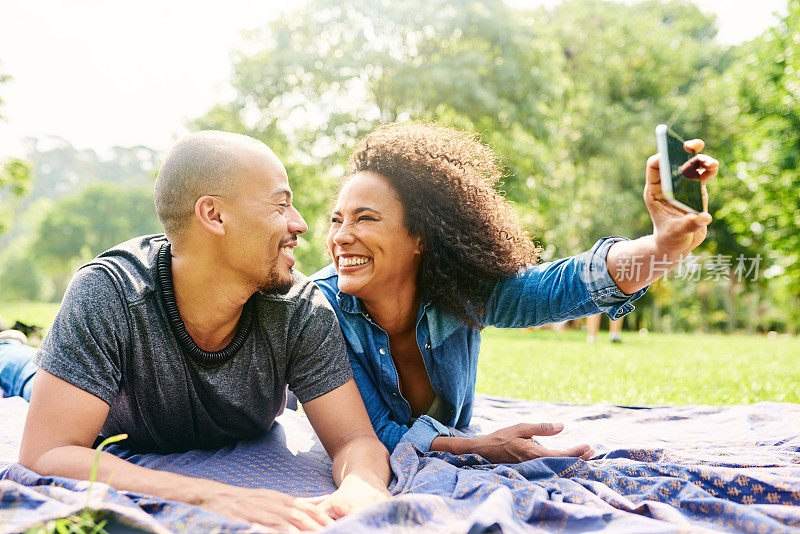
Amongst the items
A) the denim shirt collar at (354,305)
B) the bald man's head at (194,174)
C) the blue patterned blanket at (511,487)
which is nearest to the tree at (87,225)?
the denim shirt collar at (354,305)

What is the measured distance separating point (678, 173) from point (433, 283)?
4.46 feet

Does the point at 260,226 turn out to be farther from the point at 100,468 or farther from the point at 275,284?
the point at 100,468

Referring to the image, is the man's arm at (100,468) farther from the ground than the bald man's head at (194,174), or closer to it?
closer to it

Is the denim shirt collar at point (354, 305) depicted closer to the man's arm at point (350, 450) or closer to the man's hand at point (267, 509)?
the man's arm at point (350, 450)

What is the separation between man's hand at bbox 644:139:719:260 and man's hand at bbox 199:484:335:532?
1.65 m

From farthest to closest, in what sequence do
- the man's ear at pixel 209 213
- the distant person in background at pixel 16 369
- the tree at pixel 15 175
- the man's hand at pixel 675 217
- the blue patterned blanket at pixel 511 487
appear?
the tree at pixel 15 175, the distant person in background at pixel 16 369, the man's ear at pixel 209 213, the man's hand at pixel 675 217, the blue patterned blanket at pixel 511 487

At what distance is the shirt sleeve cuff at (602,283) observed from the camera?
265cm

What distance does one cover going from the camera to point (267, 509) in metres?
1.89

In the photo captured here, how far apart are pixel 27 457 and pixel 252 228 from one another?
1.16 metres

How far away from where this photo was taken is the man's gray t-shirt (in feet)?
7.41

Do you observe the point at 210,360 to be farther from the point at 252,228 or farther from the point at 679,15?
the point at 679,15

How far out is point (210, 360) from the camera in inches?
101

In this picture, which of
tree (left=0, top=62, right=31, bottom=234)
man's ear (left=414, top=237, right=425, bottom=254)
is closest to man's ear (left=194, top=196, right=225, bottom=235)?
man's ear (left=414, top=237, right=425, bottom=254)

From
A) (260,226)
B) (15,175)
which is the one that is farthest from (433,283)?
(15,175)
